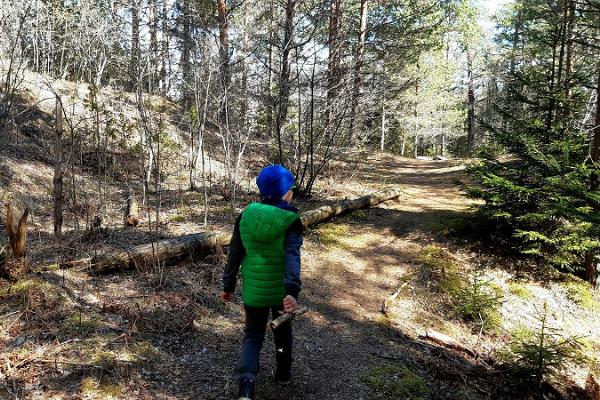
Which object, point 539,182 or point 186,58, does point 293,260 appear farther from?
point 186,58

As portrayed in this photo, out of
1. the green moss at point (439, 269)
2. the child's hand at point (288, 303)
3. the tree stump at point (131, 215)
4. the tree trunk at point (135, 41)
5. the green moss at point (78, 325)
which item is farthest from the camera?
the tree stump at point (131, 215)

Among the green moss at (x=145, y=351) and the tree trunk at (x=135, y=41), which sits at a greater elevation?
the tree trunk at (x=135, y=41)

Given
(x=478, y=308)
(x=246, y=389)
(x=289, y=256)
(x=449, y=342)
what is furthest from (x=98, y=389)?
(x=478, y=308)

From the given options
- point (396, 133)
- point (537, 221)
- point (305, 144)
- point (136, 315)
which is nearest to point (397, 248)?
point (537, 221)

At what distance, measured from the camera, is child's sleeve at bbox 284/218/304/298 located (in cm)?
297

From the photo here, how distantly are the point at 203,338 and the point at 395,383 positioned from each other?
6.50ft

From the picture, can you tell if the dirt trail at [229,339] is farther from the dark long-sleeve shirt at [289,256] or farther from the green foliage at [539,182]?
the green foliage at [539,182]

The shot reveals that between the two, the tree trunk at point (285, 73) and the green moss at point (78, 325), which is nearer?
the green moss at point (78, 325)

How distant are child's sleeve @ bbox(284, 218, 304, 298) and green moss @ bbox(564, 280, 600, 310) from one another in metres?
5.83

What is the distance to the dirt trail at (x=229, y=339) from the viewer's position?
3.39m

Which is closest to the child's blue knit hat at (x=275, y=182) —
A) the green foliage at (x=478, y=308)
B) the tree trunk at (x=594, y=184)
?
the green foliage at (x=478, y=308)

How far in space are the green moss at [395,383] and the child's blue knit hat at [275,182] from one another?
2.12m

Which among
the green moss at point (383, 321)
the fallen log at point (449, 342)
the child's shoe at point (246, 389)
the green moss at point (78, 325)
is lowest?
the fallen log at point (449, 342)

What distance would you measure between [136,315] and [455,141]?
42.8 metres
